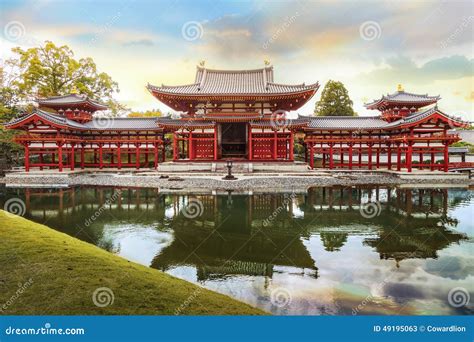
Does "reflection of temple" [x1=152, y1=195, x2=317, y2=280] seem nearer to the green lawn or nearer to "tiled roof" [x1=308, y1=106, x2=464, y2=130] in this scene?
the green lawn

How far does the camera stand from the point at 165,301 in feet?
14.3

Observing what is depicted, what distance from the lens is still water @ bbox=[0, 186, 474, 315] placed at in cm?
573

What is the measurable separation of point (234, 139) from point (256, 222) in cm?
2178

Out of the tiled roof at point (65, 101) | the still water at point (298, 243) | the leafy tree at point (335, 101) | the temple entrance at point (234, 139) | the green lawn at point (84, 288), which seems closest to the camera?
the green lawn at point (84, 288)

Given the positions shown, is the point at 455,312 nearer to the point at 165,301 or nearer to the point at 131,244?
the point at 165,301

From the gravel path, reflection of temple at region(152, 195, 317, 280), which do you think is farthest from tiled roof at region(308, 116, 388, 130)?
reflection of temple at region(152, 195, 317, 280)

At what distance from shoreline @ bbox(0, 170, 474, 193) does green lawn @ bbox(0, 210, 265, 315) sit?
13229 millimetres

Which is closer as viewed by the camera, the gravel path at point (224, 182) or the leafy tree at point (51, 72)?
the gravel path at point (224, 182)

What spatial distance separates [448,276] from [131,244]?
26.0ft

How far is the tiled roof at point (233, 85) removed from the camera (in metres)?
28.8

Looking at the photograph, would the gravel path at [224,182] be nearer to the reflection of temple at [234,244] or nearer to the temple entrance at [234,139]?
the reflection of temple at [234,244]

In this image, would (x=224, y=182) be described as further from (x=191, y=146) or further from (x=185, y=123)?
(x=185, y=123)

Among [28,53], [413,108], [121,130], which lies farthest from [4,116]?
[413,108]

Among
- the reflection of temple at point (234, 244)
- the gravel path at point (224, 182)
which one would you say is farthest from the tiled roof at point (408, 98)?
the reflection of temple at point (234, 244)
